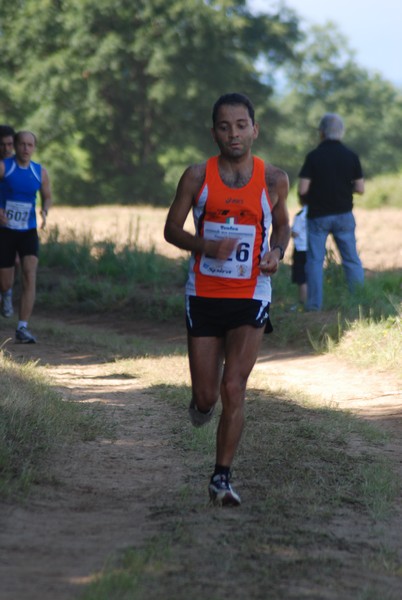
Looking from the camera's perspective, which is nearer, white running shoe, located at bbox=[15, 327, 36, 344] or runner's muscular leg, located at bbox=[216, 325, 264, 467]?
runner's muscular leg, located at bbox=[216, 325, 264, 467]

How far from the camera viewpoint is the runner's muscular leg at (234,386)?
5457 mm

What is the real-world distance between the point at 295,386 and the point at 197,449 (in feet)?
9.05

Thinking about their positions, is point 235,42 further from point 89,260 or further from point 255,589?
point 255,589

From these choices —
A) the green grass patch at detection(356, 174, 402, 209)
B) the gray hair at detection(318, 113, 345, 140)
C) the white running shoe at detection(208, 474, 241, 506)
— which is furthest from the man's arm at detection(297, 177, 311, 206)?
the green grass patch at detection(356, 174, 402, 209)

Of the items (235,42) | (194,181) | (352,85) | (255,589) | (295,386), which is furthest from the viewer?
(352,85)

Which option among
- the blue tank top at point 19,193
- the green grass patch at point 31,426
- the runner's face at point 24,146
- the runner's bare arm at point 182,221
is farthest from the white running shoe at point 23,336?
the runner's bare arm at point 182,221

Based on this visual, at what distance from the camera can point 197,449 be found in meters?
6.71

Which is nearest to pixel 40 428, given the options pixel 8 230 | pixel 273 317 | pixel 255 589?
pixel 255 589

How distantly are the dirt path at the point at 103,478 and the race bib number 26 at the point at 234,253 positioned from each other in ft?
3.80

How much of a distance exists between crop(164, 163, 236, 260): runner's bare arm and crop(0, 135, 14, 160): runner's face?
6781 millimetres

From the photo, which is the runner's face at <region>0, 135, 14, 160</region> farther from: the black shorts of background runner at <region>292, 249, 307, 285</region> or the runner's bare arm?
the runner's bare arm

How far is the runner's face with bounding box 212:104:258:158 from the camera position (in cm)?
546

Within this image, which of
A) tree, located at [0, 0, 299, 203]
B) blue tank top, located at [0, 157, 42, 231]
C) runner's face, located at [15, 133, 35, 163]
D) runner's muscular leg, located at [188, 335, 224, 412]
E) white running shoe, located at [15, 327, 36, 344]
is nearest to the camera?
runner's muscular leg, located at [188, 335, 224, 412]

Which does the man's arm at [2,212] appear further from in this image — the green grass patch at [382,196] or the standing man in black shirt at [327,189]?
the green grass patch at [382,196]
